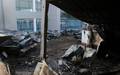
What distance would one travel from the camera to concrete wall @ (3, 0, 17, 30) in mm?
10891

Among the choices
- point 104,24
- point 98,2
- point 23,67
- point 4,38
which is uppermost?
point 98,2

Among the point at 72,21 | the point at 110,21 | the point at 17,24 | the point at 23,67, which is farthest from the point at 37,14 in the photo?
the point at 110,21

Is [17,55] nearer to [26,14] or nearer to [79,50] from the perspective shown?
[79,50]

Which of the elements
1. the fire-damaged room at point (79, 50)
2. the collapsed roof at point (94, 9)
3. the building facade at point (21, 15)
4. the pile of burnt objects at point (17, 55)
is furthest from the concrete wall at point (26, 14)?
the collapsed roof at point (94, 9)

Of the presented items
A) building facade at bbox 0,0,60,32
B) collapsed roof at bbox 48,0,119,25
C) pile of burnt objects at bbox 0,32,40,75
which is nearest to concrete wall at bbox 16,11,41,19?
building facade at bbox 0,0,60,32

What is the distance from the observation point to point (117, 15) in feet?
11.4

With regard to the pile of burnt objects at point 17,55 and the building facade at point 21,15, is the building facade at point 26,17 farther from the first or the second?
the pile of burnt objects at point 17,55

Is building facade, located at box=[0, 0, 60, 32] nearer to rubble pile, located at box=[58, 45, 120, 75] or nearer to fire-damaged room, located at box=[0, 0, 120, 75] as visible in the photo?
fire-damaged room, located at box=[0, 0, 120, 75]

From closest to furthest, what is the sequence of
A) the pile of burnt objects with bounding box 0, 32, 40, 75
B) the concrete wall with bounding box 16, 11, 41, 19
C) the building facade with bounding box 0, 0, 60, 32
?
the pile of burnt objects with bounding box 0, 32, 40, 75 < the building facade with bounding box 0, 0, 60, 32 < the concrete wall with bounding box 16, 11, 41, 19

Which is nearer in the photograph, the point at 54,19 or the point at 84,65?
the point at 84,65

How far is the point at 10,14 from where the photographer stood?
11.1 m

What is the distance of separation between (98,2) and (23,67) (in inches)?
83.4

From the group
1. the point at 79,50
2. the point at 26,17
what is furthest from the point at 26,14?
the point at 79,50

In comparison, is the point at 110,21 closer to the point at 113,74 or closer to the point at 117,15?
the point at 117,15
